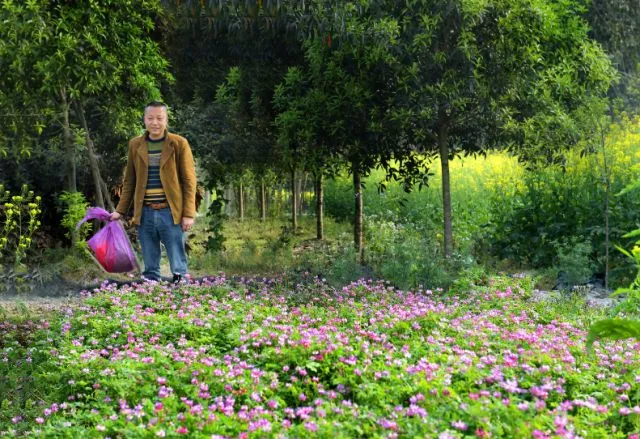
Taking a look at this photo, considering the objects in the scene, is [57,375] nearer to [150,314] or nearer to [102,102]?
[150,314]

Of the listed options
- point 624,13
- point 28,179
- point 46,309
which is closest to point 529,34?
point 46,309

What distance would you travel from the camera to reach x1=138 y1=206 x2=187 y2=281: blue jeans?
24.4ft

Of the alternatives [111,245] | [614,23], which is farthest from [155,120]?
[614,23]

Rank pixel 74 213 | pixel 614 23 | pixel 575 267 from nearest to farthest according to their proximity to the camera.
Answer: pixel 575 267
pixel 74 213
pixel 614 23

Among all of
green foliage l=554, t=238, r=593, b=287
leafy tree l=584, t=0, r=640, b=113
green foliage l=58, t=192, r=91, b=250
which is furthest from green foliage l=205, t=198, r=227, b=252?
leafy tree l=584, t=0, r=640, b=113

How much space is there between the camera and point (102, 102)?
10.1m

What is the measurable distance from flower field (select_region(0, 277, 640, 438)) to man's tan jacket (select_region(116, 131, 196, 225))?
1129mm

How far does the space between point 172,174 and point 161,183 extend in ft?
0.45

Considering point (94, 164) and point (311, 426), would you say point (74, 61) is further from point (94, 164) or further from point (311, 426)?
point (311, 426)

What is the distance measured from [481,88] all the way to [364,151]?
4.91ft

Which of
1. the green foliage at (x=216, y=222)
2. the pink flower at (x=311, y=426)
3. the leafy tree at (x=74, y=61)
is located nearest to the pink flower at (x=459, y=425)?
the pink flower at (x=311, y=426)

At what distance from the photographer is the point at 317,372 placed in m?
4.46

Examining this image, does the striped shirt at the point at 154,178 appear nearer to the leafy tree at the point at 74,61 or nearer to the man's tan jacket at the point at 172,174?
the man's tan jacket at the point at 172,174

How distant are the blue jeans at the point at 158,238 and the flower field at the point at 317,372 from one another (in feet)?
3.19
